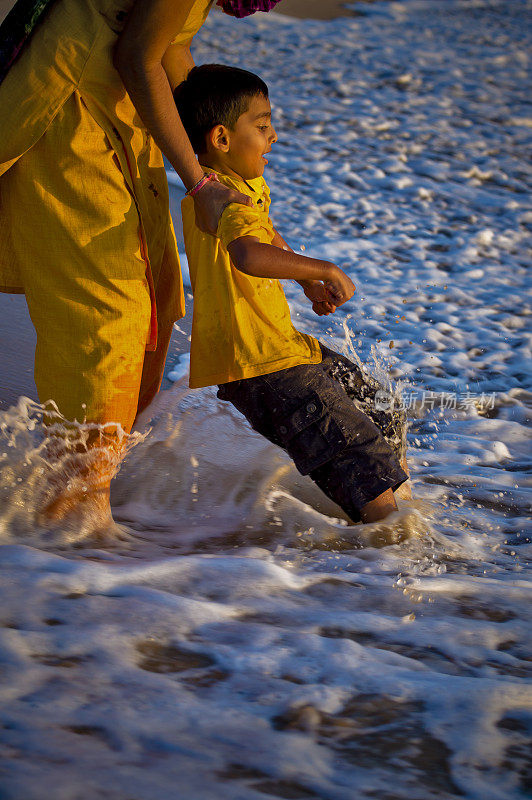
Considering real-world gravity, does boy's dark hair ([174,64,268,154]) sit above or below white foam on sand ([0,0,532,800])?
above

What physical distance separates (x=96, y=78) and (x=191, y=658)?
1.31 metres

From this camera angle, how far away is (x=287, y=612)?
5.58 ft

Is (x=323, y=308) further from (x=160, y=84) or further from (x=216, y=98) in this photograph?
(x=160, y=84)

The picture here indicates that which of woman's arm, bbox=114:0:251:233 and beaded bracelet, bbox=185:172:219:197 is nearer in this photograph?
woman's arm, bbox=114:0:251:233

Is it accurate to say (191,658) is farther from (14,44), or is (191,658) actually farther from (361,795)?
(14,44)

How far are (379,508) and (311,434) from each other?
312mm

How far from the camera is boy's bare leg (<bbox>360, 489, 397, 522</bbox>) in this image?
6.86ft

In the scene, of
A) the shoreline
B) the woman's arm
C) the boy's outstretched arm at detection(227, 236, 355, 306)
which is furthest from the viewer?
the shoreline

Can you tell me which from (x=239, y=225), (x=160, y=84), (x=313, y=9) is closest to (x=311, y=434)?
(x=239, y=225)

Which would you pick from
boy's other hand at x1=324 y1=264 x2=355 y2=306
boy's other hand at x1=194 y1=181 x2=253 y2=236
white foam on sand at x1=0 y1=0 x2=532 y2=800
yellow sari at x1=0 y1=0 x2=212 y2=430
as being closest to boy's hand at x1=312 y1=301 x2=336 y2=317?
boy's other hand at x1=324 y1=264 x2=355 y2=306

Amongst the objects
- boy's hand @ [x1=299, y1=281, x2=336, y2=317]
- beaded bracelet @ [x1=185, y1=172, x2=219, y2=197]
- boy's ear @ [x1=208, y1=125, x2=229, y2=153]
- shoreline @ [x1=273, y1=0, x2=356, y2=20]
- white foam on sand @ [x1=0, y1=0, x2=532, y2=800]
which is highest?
shoreline @ [x1=273, y1=0, x2=356, y2=20]

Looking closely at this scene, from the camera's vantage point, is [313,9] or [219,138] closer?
[219,138]

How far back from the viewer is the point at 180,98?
6.65 ft

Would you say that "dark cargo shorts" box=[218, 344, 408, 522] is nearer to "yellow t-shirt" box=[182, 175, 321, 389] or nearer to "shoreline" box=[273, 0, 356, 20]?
"yellow t-shirt" box=[182, 175, 321, 389]
